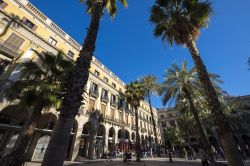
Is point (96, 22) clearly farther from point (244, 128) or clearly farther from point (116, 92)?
point (244, 128)

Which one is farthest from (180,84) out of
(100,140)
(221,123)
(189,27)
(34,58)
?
(34,58)

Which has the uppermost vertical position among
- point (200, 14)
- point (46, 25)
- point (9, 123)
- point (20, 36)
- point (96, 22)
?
point (46, 25)

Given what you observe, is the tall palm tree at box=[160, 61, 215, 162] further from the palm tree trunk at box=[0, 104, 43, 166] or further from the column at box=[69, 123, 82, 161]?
the palm tree trunk at box=[0, 104, 43, 166]

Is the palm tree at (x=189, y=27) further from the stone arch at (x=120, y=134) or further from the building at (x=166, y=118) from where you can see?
the building at (x=166, y=118)

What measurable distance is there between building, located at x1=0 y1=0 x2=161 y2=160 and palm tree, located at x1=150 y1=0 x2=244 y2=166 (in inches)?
262

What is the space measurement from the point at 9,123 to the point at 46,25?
1306 centimetres

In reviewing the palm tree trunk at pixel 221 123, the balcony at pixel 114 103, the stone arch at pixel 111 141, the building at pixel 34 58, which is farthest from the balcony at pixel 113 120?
the palm tree trunk at pixel 221 123

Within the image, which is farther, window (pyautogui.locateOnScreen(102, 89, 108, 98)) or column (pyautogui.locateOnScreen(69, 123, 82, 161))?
window (pyautogui.locateOnScreen(102, 89, 108, 98))

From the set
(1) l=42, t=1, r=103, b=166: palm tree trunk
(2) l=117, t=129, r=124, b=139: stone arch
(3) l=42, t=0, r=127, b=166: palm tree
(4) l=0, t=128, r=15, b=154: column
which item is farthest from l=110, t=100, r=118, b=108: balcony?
(1) l=42, t=1, r=103, b=166: palm tree trunk

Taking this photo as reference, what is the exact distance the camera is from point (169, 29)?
1195cm

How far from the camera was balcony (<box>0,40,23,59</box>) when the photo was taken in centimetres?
1356

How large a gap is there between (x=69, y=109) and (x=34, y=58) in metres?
15.8

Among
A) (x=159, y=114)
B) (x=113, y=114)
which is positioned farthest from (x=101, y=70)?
(x=159, y=114)

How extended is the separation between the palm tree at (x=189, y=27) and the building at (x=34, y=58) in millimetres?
6644
